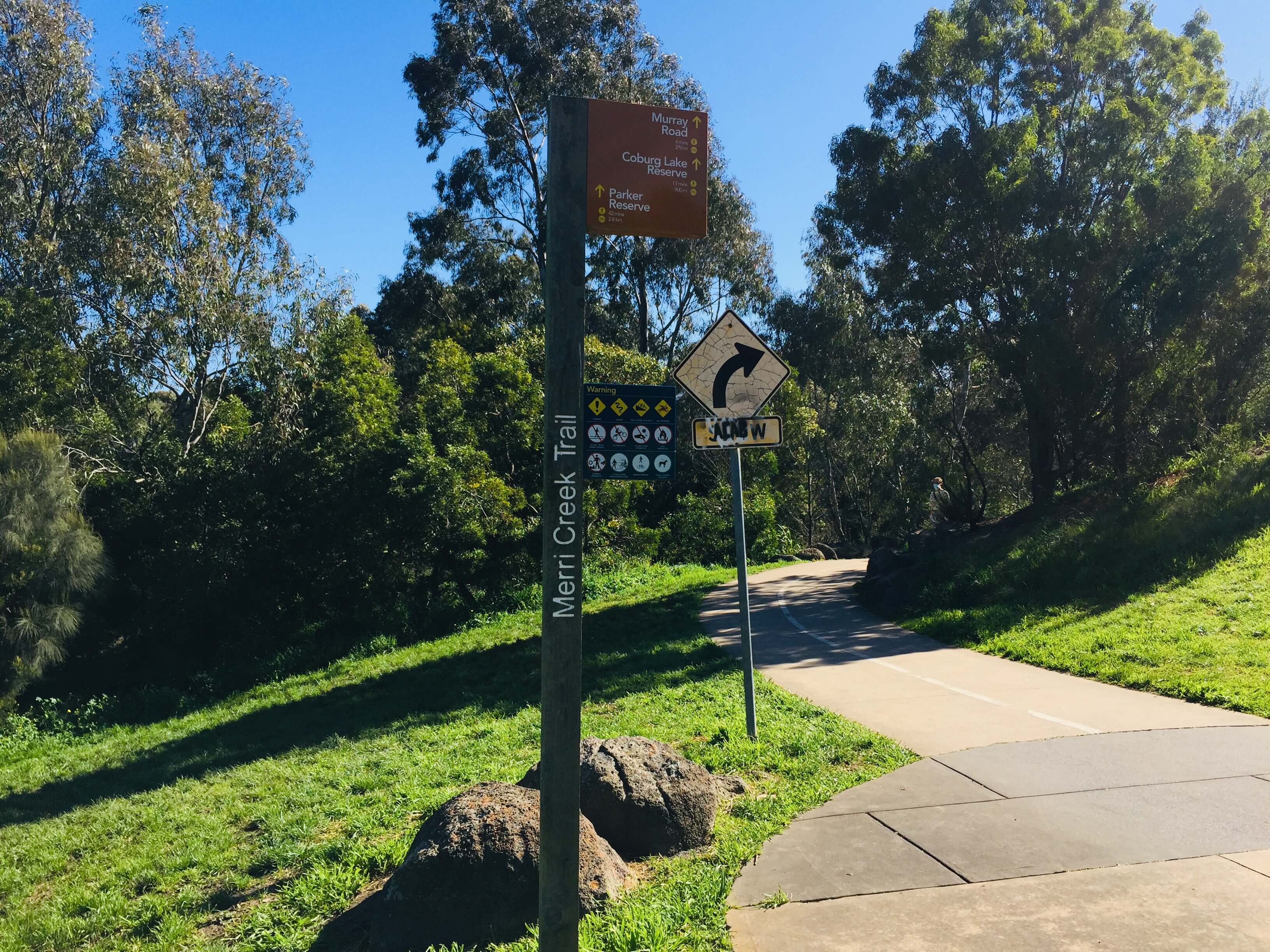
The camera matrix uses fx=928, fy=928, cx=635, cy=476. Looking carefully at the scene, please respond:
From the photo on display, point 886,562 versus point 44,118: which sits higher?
point 44,118

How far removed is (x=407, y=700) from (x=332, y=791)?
5.04m

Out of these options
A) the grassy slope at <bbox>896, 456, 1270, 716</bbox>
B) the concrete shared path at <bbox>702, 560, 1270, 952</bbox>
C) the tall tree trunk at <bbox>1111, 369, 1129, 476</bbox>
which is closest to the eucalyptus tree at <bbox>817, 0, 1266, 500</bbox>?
the tall tree trunk at <bbox>1111, 369, 1129, 476</bbox>

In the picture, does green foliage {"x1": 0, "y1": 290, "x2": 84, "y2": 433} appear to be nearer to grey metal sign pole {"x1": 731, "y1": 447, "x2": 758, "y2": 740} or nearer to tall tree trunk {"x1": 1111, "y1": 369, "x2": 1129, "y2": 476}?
grey metal sign pole {"x1": 731, "y1": 447, "x2": 758, "y2": 740}

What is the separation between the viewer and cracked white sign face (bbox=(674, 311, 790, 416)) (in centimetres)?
722

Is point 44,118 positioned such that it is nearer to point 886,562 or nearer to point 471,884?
point 886,562

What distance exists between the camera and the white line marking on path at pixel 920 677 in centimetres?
750

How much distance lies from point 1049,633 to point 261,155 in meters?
26.3

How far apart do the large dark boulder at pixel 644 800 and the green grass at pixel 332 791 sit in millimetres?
148

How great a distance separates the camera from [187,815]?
7602 mm

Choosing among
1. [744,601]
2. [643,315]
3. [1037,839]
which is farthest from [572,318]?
[643,315]

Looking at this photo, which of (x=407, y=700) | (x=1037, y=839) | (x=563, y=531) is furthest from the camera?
(x=407, y=700)

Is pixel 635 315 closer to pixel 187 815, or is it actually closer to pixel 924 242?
pixel 924 242

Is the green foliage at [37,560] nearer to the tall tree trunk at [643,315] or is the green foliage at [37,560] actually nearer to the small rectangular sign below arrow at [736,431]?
the small rectangular sign below arrow at [736,431]

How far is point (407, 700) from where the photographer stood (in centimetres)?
1272
